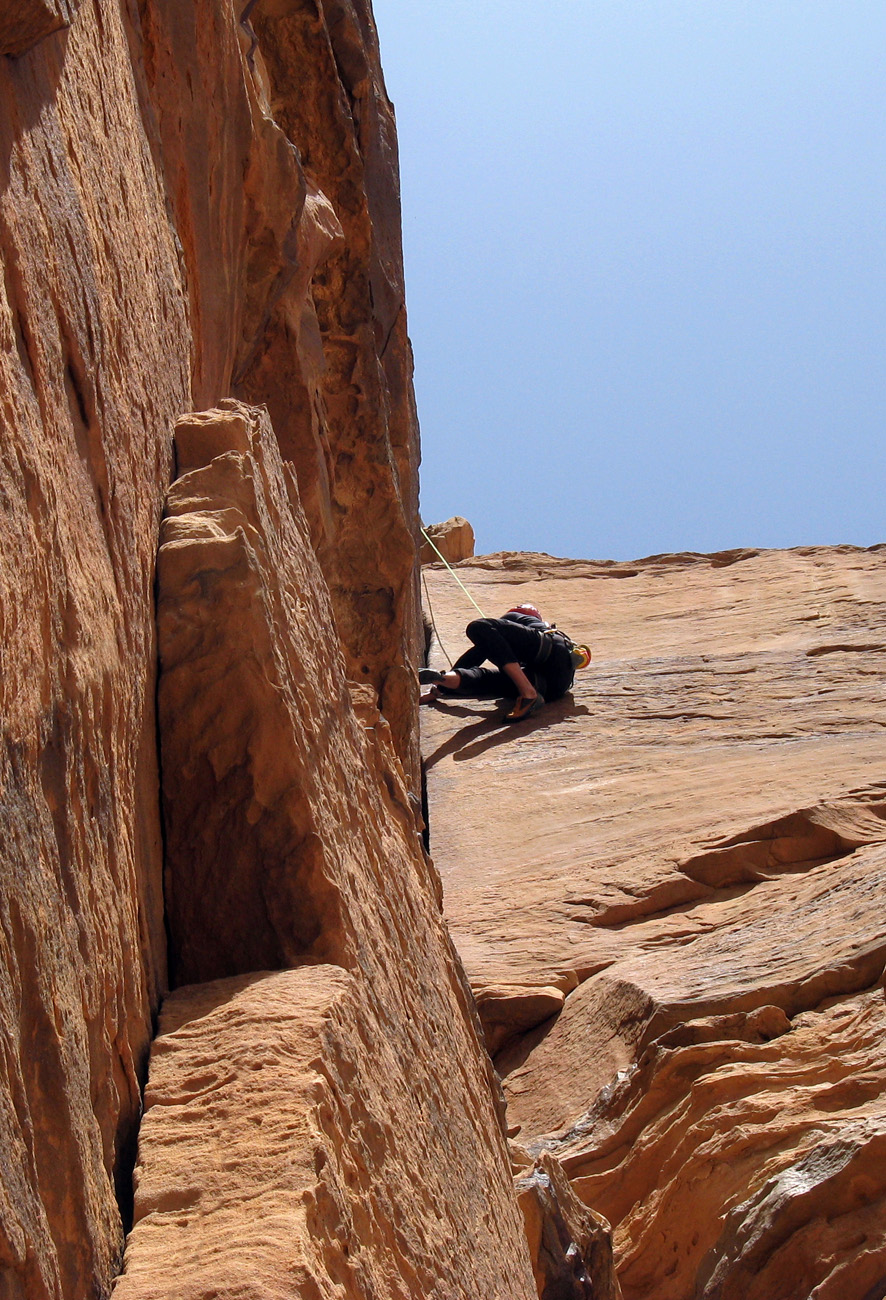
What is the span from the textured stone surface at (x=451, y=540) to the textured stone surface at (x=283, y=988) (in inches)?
488

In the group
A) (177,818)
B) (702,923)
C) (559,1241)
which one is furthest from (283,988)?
(702,923)

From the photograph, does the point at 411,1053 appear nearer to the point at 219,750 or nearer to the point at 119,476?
the point at 219,750

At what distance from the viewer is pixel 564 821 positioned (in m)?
7.48

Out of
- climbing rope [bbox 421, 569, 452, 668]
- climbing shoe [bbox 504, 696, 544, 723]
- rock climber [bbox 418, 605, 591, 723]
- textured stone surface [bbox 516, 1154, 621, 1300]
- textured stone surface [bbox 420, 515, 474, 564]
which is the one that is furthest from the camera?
textured stone surface [bbox 420, 515, 474, 564]

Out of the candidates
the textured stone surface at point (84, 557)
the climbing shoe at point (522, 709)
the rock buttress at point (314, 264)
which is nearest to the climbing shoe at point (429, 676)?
the climbing shoe at point (522, 709)

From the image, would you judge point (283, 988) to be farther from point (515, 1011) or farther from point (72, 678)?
point (515, 1011)

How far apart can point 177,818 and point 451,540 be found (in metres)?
13.7

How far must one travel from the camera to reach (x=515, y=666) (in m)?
9.72

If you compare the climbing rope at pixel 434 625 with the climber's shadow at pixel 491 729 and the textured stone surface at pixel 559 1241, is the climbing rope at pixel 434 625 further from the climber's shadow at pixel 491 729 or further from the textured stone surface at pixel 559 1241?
the textured stone surface at pixel 559 1241

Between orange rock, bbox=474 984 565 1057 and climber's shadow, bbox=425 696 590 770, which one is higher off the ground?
climber's shadow, bbox=425 696 590 770

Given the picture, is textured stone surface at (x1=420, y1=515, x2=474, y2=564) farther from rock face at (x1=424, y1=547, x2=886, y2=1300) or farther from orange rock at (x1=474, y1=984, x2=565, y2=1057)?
orange rock at (x1=474, y1=984, x2=565, y2=1057)

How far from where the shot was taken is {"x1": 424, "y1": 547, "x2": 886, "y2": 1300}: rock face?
3947 millimetres

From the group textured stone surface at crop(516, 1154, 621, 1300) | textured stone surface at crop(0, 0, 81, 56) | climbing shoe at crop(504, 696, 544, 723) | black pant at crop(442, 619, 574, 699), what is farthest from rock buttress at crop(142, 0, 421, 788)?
textured stone surface at crop(516, 1154, 621, 1300)

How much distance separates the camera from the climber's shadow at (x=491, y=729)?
9.06 meters
